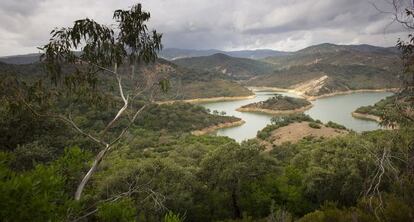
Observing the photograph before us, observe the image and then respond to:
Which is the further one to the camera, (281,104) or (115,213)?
(281,104)

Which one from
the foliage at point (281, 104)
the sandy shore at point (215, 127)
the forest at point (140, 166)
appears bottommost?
the sandy shore at point (215, 127)

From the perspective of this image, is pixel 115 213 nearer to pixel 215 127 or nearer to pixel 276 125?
pixel 276 125

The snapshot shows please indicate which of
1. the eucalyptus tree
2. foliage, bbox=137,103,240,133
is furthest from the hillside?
the eucalyptus tree

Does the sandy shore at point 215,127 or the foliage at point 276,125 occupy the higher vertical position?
the foliage at point 276,125

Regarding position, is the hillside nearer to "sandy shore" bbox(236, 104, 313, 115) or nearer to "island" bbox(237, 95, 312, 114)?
"island" bbox(237, 95, 312, 114)

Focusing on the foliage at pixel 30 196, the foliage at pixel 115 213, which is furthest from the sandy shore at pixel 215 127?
the foliage at pixel 30 196

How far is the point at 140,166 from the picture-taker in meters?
14.8

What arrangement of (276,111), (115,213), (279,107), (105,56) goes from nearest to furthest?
1. (115,213)
2. (105,56)
3. (276,111)
4. (279,107)

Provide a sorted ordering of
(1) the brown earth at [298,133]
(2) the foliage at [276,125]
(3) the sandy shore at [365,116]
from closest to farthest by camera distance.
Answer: (1) the brown earth at [298,133]
(2) the foliage at [276,125]
(3) the sandy shore at [365,116]

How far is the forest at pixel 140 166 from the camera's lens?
5.45 metres

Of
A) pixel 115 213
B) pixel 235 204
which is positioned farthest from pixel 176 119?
pixel 115 213

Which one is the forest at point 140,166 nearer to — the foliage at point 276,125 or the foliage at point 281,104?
the foliage at point 276,125

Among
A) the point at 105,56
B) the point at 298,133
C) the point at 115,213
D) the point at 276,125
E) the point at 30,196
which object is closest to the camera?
the point at 30,196

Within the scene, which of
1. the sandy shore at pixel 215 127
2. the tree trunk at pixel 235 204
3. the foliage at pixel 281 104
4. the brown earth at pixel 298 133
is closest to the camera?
the tree trunk at pixel 235 204
